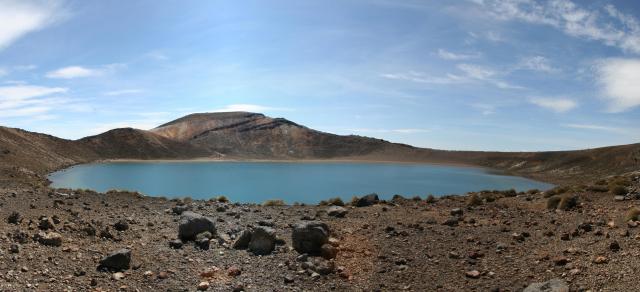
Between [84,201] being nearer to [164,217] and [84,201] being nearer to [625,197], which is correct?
[164,217]

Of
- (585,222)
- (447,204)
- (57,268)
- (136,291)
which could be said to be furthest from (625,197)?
(57,268)

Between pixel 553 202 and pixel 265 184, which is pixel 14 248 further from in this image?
pixel 265 184

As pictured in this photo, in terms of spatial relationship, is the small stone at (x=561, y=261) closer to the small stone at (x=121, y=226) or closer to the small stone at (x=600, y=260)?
the small stone at (x=600, y=260)

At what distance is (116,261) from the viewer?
34.9 ft

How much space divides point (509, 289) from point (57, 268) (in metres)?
9.15

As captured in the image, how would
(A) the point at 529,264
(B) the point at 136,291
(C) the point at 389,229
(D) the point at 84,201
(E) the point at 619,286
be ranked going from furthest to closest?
(D) the point at 84,201
(C) the point at 389,229
(A) the point at 529,264
(B) the point at 136,291
(E) the point at 619,286

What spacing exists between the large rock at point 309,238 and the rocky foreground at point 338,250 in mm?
28

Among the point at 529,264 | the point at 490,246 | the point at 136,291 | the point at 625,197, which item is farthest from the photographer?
the point at 625,197

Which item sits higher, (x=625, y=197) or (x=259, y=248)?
(x=625, y=197)

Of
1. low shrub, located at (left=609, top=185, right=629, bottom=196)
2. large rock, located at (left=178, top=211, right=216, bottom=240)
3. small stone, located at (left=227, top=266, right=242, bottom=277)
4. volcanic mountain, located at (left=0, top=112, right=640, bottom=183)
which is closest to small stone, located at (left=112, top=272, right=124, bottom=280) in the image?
small stone, located at (left=227, top=266, right=242, bottom=277)

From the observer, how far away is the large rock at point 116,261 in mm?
10531

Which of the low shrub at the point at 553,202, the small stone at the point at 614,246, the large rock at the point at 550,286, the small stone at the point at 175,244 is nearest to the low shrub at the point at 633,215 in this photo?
the small stone at the point at 614,246

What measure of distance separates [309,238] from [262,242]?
1.31 m

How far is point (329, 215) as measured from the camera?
17.9 metres
